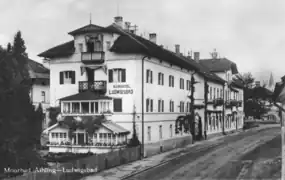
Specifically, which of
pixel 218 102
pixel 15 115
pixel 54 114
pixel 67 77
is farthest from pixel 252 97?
pixel 15 115

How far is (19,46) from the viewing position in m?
16.7

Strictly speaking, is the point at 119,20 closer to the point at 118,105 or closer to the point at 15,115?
the point at 118,105

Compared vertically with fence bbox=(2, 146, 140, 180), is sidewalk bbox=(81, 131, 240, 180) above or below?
below

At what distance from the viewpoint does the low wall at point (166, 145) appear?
40594mm

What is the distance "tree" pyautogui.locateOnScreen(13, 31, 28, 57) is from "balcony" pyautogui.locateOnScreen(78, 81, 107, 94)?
910 inches

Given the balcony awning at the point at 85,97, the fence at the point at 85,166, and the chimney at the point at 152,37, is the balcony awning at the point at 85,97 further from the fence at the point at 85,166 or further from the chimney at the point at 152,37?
the chimney at the point at 152,37

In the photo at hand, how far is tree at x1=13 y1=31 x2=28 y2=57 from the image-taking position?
54.7 ft

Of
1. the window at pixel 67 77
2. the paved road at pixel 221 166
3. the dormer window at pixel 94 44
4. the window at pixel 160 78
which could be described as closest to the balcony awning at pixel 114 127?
the paved road at pixel 221 166

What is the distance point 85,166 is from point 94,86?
1255cm

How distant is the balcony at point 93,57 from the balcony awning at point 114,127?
5493 millimetres

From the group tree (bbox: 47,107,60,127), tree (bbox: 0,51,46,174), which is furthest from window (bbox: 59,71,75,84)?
tree (bbox: 0,51,46,174)

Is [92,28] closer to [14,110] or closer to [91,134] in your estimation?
[91,134]

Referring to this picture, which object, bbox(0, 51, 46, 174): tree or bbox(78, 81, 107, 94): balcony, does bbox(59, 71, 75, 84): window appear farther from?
bbox(0, 51, 46, 174): tree

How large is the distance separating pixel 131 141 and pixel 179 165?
6.36 meters
